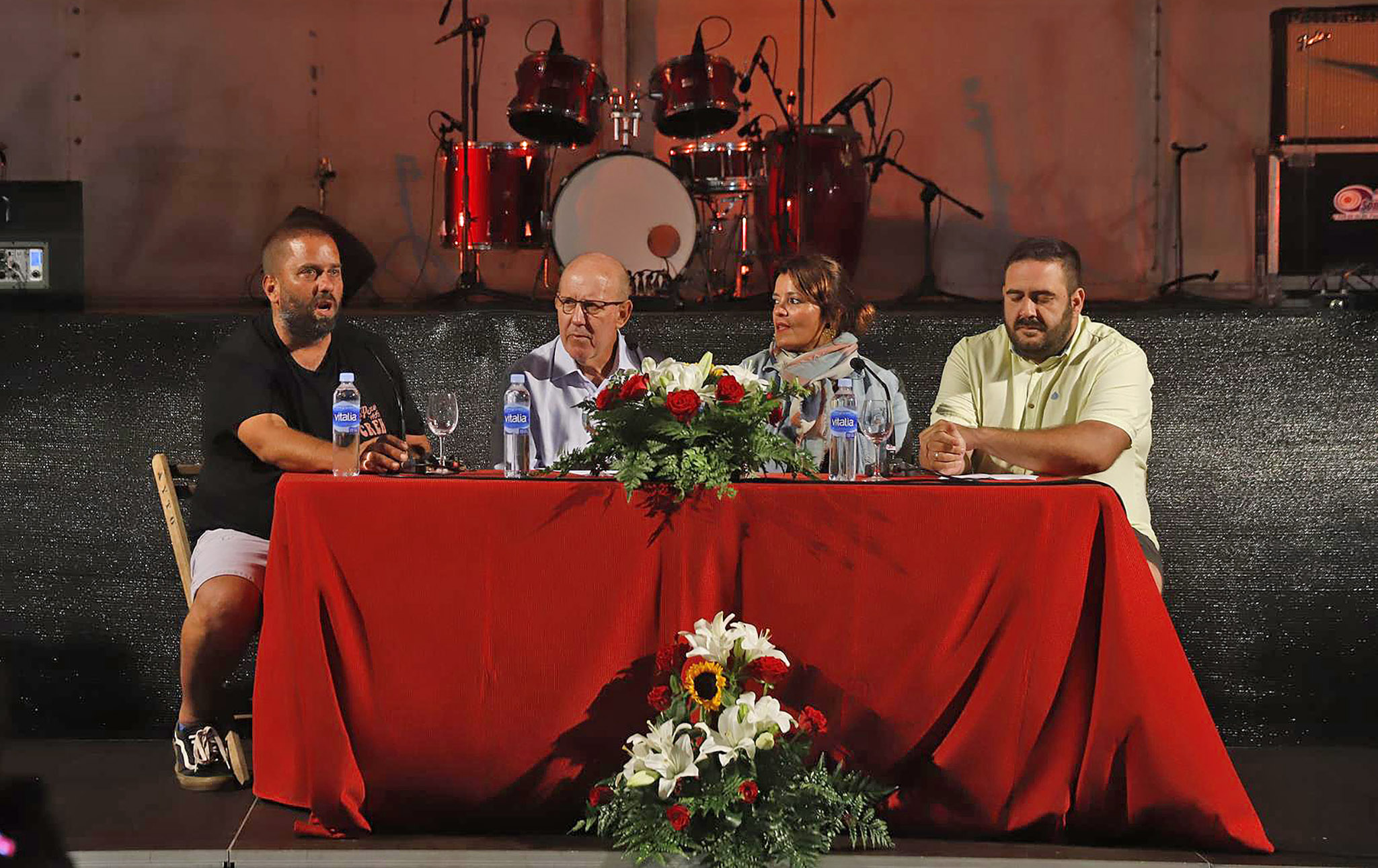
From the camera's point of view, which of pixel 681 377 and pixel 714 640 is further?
pixel 681 377

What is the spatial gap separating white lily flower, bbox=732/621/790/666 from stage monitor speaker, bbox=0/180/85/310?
374 centimetres

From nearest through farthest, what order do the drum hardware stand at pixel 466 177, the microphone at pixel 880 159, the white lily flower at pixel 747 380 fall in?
the white lily flower at pixel 747 380 → the drum hardware stand at pixel 466 177 → the microphone at pixel 880 159

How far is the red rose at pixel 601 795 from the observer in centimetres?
269

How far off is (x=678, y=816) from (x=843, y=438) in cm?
96

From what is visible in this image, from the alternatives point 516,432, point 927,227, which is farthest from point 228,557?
point 927,227

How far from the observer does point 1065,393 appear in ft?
11.5

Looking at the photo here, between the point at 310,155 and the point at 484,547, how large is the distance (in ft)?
16.8

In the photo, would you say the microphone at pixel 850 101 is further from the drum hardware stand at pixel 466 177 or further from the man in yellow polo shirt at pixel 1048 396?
the man in yellow polo shirt at pixel 1048 396

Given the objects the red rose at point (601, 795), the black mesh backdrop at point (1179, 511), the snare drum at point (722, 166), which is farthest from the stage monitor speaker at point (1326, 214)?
the red rose at point (601, 795)

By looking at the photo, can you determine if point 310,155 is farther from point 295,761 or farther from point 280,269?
point 295,761

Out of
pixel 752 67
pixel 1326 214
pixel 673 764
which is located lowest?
pixel 673 764

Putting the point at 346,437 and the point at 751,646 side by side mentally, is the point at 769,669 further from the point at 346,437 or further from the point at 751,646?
the point at 346,437

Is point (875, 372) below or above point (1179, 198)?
below

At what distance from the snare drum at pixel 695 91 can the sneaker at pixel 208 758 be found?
146 inches
